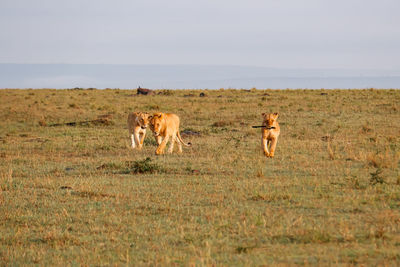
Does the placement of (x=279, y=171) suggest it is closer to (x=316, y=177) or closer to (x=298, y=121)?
(x=316, y=177)

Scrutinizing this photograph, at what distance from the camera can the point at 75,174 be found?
1291 cm

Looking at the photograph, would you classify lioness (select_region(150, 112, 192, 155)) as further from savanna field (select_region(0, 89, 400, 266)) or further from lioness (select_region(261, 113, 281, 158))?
lioness (select_region(261, 113, 281, 158))

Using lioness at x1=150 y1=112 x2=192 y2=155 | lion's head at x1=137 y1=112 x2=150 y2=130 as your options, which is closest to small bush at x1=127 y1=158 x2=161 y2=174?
lioness at x1=150 y1=112 x2=192 y2=155

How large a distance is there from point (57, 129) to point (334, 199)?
17369mm

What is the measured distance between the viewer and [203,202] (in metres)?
9.46

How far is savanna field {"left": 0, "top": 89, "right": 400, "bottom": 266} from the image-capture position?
6750 millimetres

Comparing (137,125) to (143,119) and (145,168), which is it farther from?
(145,168)

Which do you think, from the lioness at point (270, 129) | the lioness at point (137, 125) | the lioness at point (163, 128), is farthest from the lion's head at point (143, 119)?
the lioness at point (270, 129)

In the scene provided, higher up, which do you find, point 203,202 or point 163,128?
point 163,128

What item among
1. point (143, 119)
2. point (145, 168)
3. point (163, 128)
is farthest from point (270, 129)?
point (143, 119)

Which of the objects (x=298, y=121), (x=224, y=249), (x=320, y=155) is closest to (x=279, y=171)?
(x=320, y=155)

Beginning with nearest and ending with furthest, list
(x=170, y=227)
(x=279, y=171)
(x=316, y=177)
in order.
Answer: (x=170, y=227) → (x=316, y=177) → (x=279, y=171)

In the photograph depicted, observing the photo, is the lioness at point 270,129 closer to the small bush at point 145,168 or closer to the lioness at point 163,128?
the lioness at point 163,128

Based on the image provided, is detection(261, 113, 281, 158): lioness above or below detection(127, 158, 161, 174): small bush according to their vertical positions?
above
